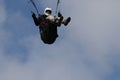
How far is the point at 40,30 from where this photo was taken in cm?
1578

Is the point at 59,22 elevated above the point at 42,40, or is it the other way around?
the point at 59,22

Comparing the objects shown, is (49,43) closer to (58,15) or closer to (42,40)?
(42,40)

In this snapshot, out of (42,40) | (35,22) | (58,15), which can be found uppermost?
(58,15)

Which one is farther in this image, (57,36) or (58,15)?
(57,36)

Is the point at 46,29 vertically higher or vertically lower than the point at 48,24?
lower

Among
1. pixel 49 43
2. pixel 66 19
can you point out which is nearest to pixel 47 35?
pixel 49 43

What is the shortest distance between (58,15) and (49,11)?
1858 millimetres

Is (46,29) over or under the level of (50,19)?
under

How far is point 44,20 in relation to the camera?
15391 mm

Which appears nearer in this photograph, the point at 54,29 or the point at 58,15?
the point at 58,15

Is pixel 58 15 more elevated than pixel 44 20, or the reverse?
pixel 58 15

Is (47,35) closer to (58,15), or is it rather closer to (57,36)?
(57,36)

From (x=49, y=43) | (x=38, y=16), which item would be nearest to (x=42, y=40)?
(x=49, y=43)

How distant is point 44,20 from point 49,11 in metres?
0.98
